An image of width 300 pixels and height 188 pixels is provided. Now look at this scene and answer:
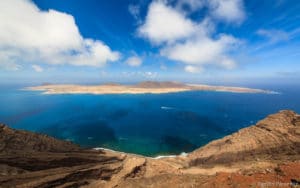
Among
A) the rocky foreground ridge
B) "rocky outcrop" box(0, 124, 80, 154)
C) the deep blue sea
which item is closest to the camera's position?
the rocky foreground ridge

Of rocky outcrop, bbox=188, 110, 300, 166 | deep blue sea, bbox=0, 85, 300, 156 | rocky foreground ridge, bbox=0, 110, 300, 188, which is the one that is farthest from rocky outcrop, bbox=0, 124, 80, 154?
rocky outcrop, bbox=188, 110, 300, 166

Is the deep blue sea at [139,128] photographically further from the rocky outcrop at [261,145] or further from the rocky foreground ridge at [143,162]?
the rocky foreground ridge at [143,162]

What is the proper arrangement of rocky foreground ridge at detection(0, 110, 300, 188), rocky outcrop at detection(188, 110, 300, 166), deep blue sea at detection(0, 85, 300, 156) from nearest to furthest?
rocky foreground ridge at detection(0, 110, 300, 188) < rocky outcrop at detection(188, 110, 300, 166) < deep blue sea at detection(0, 85, 300, 156)

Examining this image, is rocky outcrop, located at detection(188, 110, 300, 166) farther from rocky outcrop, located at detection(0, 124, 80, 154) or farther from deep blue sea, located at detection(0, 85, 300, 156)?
rocky outcrop, located at detection(0, 124, 80, 154)

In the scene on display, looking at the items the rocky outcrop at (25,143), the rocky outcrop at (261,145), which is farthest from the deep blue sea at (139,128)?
the rocky outcrop at (25,143)

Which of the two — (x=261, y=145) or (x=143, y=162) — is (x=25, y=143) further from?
(x=261, y=145)

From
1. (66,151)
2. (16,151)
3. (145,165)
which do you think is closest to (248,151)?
(145,165)

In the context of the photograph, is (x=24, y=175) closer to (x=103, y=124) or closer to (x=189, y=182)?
(x=189, y=182)

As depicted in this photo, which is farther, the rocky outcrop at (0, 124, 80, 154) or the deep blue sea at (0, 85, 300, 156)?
the deep blue sea at (0, 85, 300, 156)

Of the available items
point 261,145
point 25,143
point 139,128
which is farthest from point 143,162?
point 139,128
